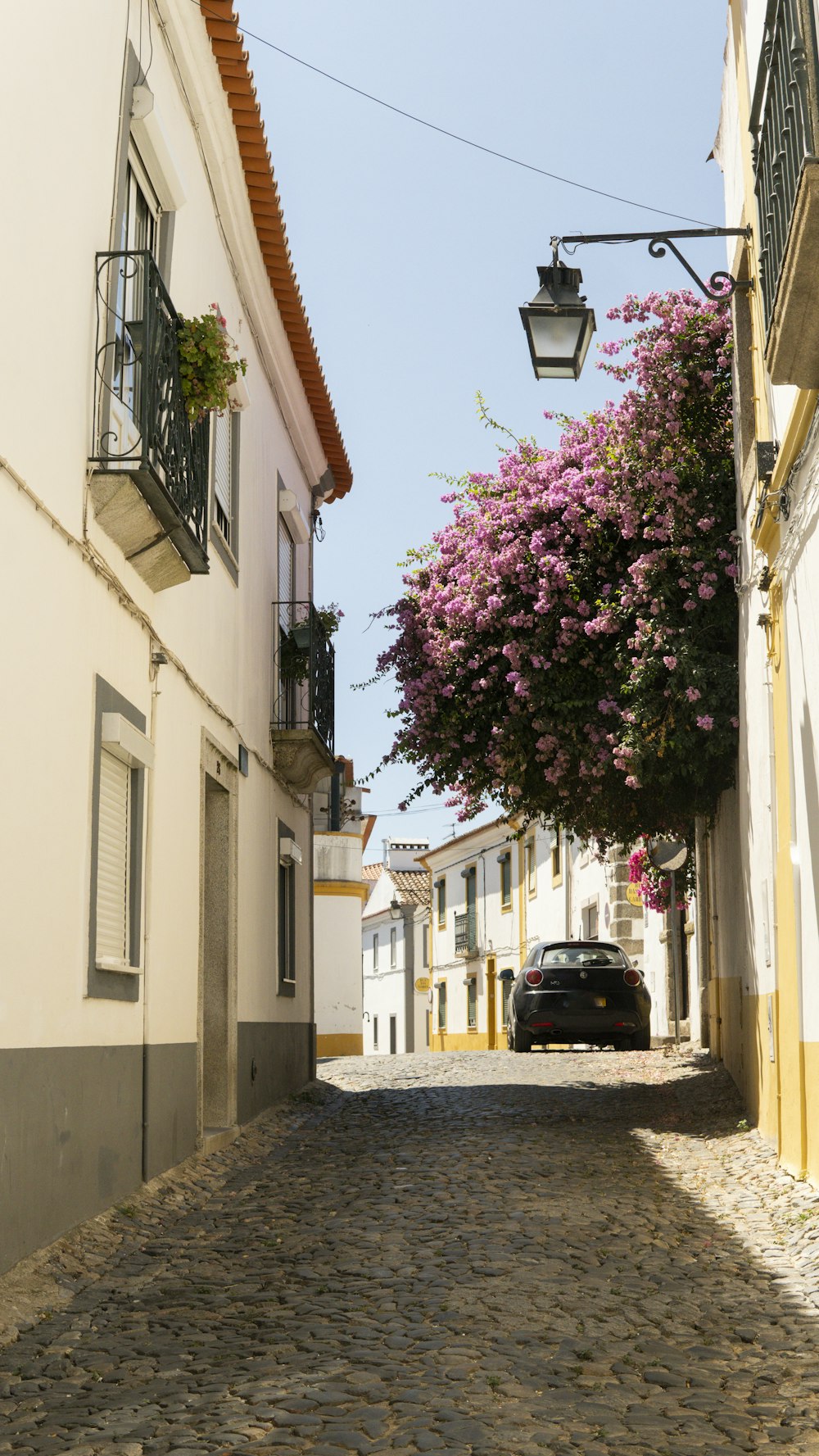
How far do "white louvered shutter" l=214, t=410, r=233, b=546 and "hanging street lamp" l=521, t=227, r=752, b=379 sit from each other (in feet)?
10.2

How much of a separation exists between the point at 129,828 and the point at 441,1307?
144 inches

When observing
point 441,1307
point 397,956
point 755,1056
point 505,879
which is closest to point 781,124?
point 441,1307

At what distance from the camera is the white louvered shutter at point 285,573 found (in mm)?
14992

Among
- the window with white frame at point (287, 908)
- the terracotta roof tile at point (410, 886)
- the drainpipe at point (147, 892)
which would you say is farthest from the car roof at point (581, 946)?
the terracotta roof tile at point (410, 886)

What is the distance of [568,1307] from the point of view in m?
5.44

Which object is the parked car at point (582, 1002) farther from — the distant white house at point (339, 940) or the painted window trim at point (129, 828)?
the distant white house at point (339, 940)

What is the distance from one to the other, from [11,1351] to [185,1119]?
4.20m

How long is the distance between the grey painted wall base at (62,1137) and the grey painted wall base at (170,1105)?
0.19 m

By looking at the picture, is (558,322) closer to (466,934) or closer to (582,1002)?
(582,1002)

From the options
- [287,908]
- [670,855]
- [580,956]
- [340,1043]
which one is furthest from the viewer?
[340,1043]

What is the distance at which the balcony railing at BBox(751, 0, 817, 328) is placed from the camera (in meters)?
5.71

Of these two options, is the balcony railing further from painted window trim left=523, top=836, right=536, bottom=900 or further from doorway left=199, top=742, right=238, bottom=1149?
painted window trim left=523, top=836, right=536, bottom=900

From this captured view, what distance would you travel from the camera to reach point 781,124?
20.9 feet

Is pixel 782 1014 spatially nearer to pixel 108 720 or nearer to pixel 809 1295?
pixel 809 1295
